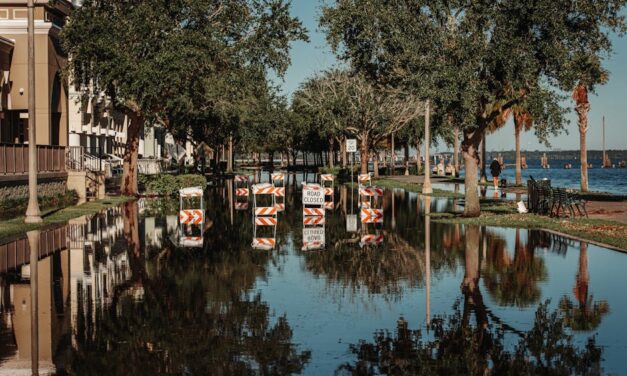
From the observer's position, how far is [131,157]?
147ft

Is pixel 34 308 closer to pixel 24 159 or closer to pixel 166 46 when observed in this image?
pixel 24 159

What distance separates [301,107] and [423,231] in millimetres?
75310

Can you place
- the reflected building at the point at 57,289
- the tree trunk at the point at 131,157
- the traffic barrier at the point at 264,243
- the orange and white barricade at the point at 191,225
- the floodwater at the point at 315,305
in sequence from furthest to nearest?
the tree trunk at the point at 131,157
the orange and white barricade at the point at 191,225
the traffic barrier at the point at 264,243
the reflected building at the point at 57,289
the floodwater at the point at 315,305

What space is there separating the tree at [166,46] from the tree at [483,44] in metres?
13.2

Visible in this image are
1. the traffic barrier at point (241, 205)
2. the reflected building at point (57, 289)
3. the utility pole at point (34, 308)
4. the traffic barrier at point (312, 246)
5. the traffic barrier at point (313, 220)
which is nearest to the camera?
the utility pole at point (34, 308)

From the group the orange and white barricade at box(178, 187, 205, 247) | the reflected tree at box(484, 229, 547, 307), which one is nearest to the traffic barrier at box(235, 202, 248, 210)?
the orange and white barricade at box(178, 187, 205, 247)

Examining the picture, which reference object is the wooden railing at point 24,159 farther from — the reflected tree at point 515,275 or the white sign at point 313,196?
the reflected tree at point 515,275

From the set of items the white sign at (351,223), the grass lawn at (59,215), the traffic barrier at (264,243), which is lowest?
the traffic barrier at (264,243)

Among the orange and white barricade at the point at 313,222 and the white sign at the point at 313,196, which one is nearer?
the orange and white barricade at the point at 313,222

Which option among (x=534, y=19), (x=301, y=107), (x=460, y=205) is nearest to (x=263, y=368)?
(x=534, y=19)

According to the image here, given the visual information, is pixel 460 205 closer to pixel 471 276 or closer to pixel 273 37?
pixel 273 37

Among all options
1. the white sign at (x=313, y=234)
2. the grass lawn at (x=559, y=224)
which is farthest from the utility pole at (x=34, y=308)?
the grass lawn at (x=559, y=224)

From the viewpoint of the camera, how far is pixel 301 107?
326ft

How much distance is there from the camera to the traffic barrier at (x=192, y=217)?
90.8ft
